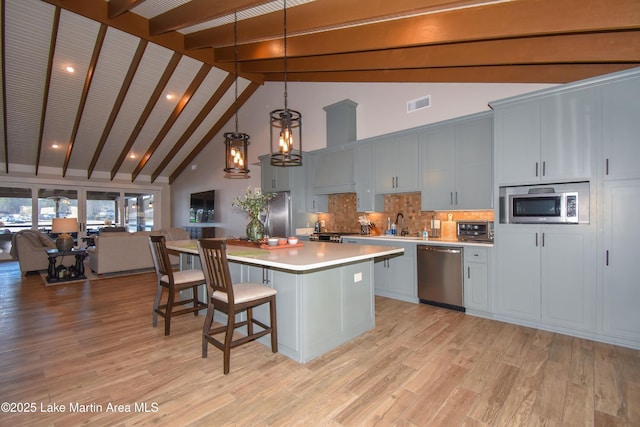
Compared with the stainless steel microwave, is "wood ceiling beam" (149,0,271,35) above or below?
above

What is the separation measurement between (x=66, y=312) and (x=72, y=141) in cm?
629

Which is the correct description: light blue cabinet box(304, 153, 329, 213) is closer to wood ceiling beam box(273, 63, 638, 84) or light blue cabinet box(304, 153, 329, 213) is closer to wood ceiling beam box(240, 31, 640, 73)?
wood ceiling beam box(273, 63, 638, 84)

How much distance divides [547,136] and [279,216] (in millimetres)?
4399

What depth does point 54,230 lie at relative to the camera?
601 centimetres

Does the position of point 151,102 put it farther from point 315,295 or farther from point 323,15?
point 315,295

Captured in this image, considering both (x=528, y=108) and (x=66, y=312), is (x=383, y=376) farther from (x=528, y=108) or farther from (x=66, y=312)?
(x=66, y=312)

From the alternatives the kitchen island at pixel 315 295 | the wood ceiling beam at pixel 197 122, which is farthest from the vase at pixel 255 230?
the wood ceiling beam at pixel 197 122

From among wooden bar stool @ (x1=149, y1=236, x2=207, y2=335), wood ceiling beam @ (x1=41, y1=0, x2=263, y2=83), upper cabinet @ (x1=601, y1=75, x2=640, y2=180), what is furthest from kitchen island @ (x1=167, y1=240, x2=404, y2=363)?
wood ceiling beam @ (x1=41, y1=0, x2=263, y2=83)

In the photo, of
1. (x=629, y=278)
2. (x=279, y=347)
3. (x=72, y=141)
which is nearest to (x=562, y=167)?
(x=629, y=278)

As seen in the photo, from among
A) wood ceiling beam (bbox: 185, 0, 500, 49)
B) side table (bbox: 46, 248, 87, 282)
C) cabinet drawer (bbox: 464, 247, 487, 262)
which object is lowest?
side table (bbox: 46, 248, 87, 282)

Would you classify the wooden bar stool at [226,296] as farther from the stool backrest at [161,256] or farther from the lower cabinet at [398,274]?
the lower cabinet at [398,274]

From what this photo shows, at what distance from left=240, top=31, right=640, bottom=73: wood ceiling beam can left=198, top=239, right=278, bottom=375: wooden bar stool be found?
10.4ft

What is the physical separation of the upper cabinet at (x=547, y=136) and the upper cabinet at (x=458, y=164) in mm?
284

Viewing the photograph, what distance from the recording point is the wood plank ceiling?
8.86 ft
